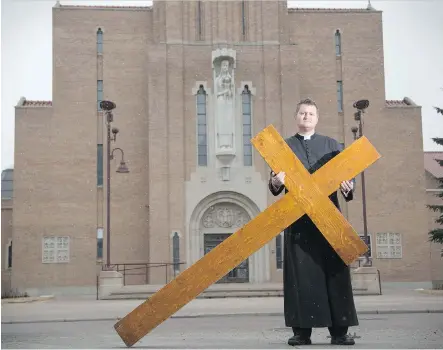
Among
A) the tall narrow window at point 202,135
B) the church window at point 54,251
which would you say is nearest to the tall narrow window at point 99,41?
the tall narrow window at point 202,135

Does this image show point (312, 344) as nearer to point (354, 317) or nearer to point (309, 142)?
point (354, 317)

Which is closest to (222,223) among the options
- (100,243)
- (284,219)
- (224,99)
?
(224,99)

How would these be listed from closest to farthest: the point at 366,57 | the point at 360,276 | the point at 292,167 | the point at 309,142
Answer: the point at 292,167 < the point at 309,142 < the point at 360,276 < the point at 366,57

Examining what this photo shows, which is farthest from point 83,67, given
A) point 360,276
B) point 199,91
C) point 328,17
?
point 360,276

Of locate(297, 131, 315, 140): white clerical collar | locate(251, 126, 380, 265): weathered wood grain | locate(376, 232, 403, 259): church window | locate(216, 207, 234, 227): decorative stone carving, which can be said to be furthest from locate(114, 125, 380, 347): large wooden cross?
locate(376, 232, 403, 259): church window

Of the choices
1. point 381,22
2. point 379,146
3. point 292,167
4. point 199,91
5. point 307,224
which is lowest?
point 307,224

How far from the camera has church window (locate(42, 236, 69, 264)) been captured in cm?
3198

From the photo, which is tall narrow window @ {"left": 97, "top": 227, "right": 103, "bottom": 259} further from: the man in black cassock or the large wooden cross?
the man in black cassock

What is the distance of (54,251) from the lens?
3198 centimetres

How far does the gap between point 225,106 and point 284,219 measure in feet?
85.5

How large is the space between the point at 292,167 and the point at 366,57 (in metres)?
30.1

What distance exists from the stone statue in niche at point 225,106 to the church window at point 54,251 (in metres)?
8.51

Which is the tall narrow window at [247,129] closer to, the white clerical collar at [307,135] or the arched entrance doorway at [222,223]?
the arched entrance doorway at [222,223]

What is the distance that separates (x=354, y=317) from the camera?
548 centimetres
